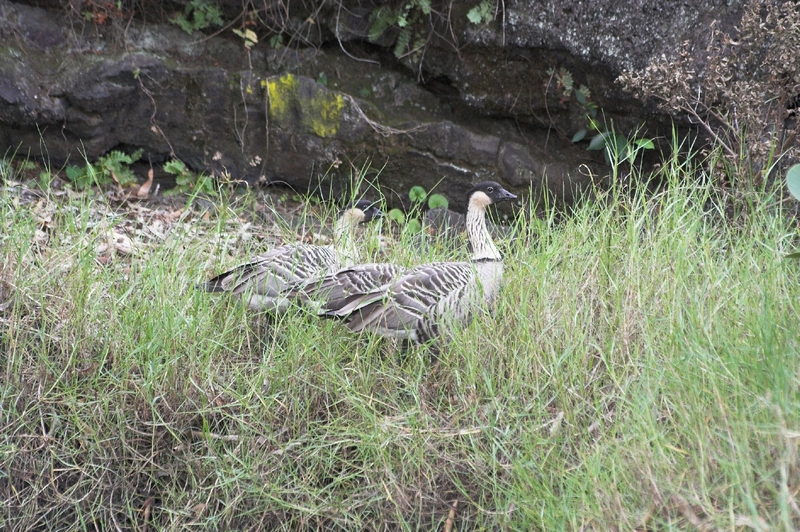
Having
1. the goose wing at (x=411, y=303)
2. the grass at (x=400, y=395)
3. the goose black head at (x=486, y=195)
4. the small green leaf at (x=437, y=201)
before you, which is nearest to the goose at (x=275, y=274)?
the grass at (x=400, y=395)

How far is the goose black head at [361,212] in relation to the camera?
220 inches

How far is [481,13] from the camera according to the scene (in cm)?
629

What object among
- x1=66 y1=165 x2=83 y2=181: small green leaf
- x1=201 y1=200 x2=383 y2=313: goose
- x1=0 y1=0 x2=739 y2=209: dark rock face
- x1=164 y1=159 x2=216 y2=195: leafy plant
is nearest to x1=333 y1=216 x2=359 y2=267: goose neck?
Answer: x1=201 y1=200 x2=383 y2=313: goose

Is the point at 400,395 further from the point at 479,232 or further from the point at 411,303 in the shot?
the point at 479,232

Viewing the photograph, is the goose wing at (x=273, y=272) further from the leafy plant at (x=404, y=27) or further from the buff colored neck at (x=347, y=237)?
the leafy plant at (x=404, y=27)

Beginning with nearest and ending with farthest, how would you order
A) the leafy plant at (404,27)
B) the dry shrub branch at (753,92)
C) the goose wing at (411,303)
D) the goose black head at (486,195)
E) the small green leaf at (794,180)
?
the small green leaf at (794,180)
the goose wing at (411,303)
the dry shrub branch at (753,92)
the goose black head at (486,195)
the leafy plant at (404,27)

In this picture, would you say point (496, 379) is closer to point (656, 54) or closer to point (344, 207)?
A: point (344, 207)

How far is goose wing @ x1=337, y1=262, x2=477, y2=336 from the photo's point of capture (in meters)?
4.29

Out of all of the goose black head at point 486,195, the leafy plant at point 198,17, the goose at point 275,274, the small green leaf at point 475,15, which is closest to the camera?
the goose at point 275,274

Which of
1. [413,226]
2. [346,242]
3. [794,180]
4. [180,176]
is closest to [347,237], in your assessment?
[346,242]

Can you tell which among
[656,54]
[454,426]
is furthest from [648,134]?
[454,426]

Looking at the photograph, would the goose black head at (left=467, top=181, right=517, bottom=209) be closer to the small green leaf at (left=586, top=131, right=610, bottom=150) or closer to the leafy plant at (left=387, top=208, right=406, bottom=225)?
the leafy plant at (left=387, top=208, right=406, bottom=225)

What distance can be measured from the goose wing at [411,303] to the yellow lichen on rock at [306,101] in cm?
257

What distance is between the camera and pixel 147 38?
671 cm
